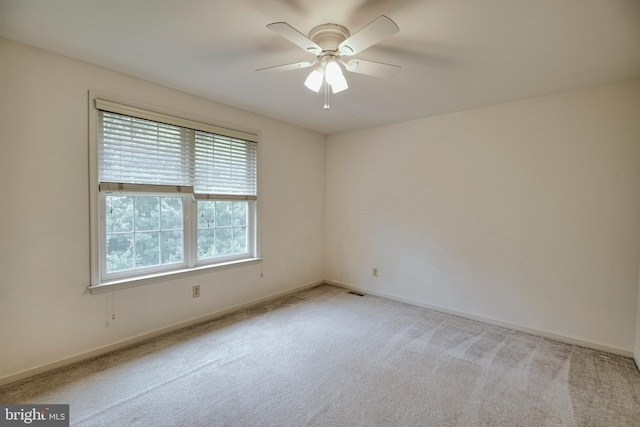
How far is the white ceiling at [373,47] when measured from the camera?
1601 mm

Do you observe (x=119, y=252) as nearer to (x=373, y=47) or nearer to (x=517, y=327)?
(x=373, y=47)

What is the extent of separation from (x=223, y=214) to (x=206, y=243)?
38 cm

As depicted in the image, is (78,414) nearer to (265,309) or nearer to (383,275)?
(265,309)

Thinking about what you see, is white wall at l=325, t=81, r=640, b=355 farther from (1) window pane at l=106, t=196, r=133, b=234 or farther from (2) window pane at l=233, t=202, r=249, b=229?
(1) window pane at l=106, t=196, r=133, b=234

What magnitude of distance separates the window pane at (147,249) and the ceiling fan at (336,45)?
1.85m

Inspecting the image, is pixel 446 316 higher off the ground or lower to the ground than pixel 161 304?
lower

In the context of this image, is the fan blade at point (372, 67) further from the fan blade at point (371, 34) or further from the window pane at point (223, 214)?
the window pane at point (223, 214)

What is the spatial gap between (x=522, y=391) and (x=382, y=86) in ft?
8.49

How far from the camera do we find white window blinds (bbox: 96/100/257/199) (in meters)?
2.43

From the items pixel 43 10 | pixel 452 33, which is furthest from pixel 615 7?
pixel 43 10

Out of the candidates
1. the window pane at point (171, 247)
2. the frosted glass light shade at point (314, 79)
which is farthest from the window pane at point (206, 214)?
the frosted glass light shade at point (314, 79)

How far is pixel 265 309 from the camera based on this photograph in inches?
135
